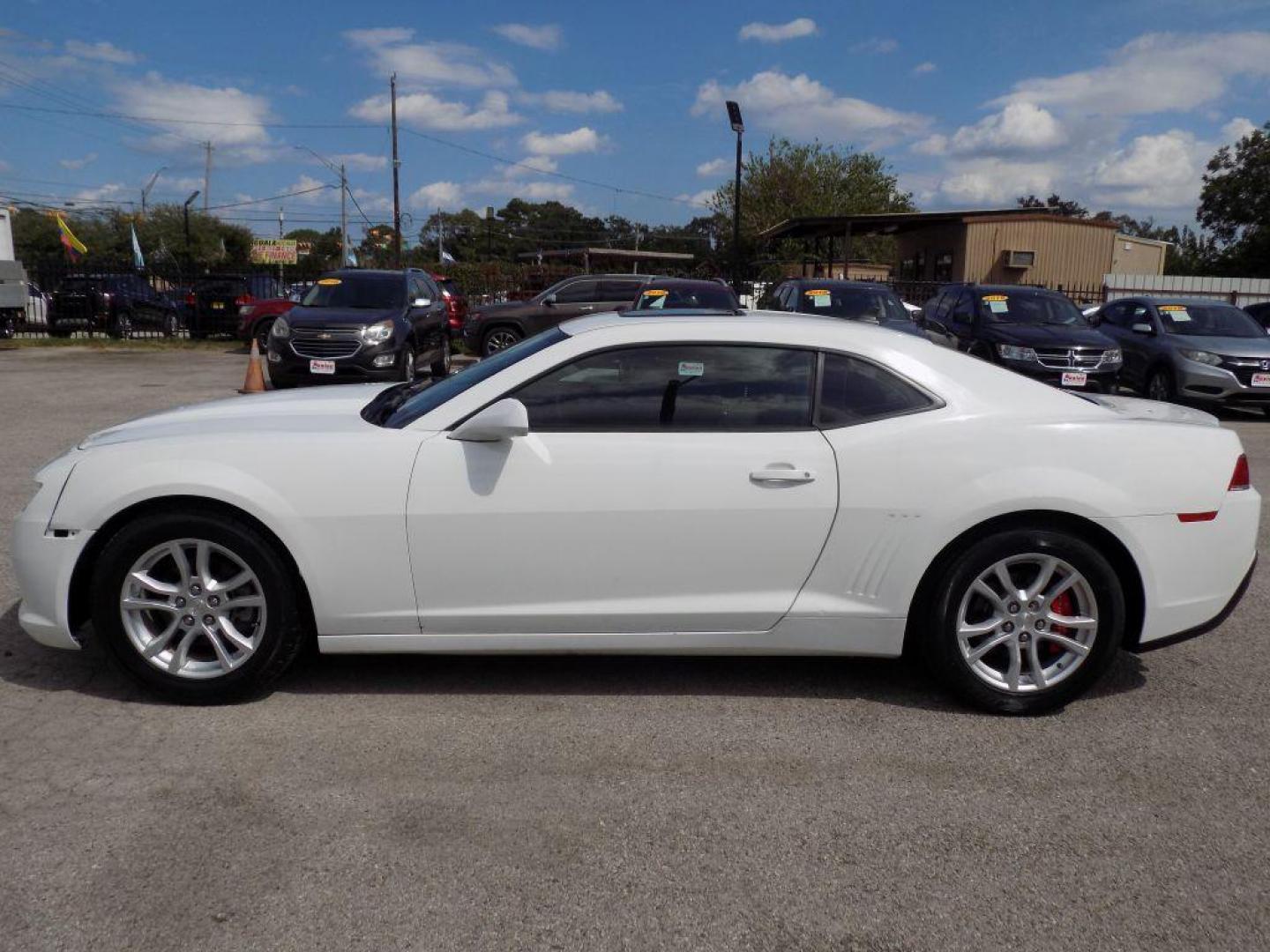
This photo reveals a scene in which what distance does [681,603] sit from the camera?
3926 millimetres

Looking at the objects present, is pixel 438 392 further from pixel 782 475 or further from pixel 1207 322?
pixel 1207 322

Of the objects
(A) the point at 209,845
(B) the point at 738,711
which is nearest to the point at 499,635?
(B) the point at 738,711

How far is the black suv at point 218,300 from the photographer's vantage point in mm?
23844

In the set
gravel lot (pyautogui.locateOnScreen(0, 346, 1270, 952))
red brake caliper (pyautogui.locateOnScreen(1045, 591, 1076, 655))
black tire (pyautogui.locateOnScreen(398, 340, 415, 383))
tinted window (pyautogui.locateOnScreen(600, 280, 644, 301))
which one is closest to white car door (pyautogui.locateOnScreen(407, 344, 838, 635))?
gravel lot (pyautogui.locateOnScreen(0, 346, 1270, 952))

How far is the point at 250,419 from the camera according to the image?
13.9ft

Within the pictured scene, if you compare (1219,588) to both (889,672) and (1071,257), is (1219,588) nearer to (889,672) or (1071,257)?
(889,672)

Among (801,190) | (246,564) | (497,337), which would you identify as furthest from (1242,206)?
(246,564)

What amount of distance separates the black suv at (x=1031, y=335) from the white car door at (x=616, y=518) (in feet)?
30.1

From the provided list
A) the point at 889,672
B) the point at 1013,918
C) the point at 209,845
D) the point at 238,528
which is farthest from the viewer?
the point at 889,672

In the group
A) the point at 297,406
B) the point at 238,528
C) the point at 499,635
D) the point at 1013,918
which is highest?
the point at 297,406

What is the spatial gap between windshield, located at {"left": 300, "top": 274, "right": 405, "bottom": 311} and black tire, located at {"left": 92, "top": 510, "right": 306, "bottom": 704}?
1067 cm

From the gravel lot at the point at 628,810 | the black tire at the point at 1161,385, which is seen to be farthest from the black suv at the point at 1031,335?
the gravel lot at the point at 628,810

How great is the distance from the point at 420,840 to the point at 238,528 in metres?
1.44

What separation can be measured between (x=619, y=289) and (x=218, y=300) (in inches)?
428
